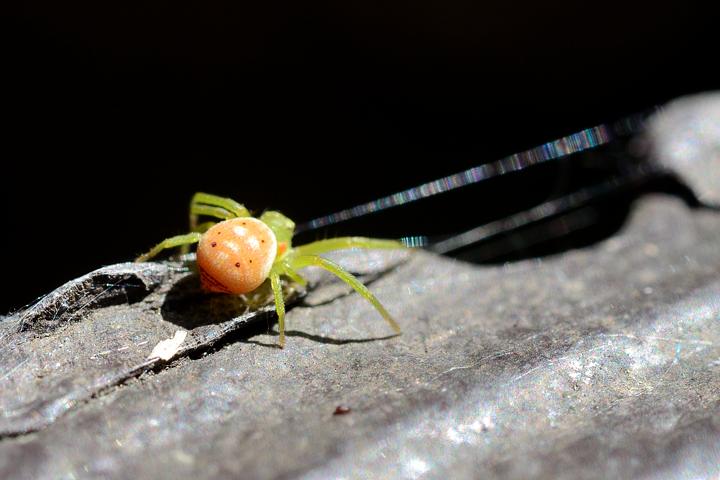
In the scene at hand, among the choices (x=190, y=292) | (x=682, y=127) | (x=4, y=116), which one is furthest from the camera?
(x=4, y=116)

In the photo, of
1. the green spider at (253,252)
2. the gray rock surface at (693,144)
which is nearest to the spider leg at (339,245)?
the green spider at (253,252)

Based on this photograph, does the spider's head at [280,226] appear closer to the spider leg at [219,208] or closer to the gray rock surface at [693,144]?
the spider leg at [219,208]

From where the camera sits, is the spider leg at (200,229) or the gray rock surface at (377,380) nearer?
the gray rock surface at (377,380)

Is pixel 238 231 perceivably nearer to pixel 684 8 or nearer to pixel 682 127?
pixel 682 127

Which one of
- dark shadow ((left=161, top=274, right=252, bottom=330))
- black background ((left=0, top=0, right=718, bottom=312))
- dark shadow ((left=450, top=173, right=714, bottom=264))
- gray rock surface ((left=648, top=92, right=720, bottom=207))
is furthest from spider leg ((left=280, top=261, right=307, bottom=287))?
gray rock surface ((left=648, top=92, right=720, bottom=207))

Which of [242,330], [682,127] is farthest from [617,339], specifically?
[682,127]
